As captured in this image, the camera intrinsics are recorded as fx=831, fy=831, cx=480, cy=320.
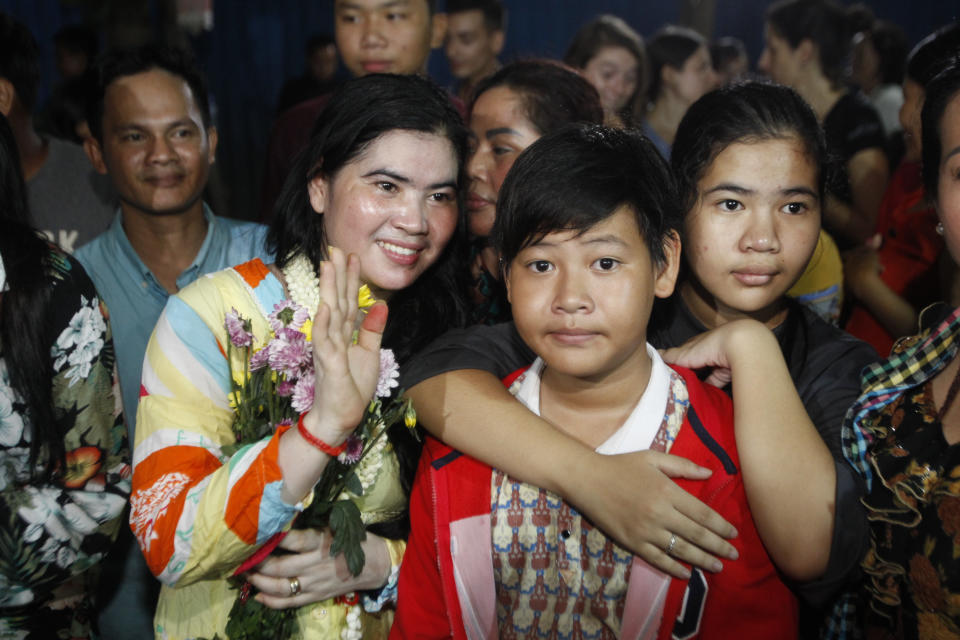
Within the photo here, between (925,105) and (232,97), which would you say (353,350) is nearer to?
(925,105)

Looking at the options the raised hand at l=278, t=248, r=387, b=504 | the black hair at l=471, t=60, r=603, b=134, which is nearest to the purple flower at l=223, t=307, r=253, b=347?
the raised hand at l=278, t=248, r=387, b=504

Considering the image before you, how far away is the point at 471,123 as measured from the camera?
2.51 meters

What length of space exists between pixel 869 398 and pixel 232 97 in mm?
6584

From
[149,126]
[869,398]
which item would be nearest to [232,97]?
[149,126]

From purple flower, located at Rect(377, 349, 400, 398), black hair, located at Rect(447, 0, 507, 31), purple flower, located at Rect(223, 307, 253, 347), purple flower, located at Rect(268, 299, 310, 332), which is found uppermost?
black hair, located at Rect(447, 0, 507, 31)

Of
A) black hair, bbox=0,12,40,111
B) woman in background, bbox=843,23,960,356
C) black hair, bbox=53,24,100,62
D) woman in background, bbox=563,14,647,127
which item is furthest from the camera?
black hair, bbox=53,24,100,62

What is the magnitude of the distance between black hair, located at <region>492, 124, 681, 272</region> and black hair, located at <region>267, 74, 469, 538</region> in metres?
0.32

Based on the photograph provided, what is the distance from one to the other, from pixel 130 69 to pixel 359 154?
1.21 m

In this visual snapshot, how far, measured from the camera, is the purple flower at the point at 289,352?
1536mm

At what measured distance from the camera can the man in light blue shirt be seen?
2.55 m

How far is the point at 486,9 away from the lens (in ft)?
15.9

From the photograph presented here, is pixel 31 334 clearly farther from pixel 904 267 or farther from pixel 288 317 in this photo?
pixel 904 267

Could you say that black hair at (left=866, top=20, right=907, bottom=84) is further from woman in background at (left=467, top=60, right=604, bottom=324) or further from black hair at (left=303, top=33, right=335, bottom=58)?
black hair at (left=303, top=33, right=335, bottom=58)

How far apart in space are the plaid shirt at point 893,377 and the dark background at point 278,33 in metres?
5.55
